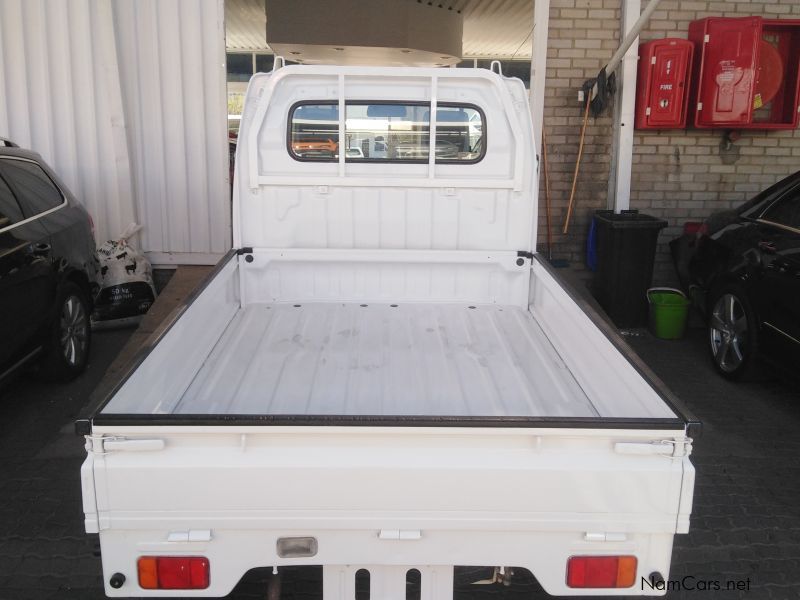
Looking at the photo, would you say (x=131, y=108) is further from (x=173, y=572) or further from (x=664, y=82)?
(x=173, y=572)

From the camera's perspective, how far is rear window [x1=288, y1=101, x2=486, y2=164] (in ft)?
14.4

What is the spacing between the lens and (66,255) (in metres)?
5.61

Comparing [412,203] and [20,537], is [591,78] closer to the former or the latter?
[412,203]

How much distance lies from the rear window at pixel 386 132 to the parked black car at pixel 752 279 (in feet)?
8.00

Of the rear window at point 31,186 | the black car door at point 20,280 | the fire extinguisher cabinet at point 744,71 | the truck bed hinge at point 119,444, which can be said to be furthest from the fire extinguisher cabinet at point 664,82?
the truck bed hinge at point 119,444

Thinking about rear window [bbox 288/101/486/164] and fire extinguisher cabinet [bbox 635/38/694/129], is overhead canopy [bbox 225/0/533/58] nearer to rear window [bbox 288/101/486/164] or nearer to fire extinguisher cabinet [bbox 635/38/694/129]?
fire extinguisher cabinet [bbox 635/38/694/129]

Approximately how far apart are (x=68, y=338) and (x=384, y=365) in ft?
10.7

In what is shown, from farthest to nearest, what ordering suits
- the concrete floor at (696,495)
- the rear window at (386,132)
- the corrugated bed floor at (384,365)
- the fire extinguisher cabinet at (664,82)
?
the fire extinguisher cabinet at (664,82), the rear window at (386,132), the concrete floor at (696,495), the corrugated bed floor at (384,365)

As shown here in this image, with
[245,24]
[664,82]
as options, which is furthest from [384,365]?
[245,24]

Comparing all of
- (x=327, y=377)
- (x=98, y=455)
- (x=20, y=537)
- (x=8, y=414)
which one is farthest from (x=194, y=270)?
(x=98, y=455)

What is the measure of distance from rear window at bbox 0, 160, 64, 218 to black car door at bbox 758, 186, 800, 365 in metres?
5.17

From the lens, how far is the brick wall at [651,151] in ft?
24.8

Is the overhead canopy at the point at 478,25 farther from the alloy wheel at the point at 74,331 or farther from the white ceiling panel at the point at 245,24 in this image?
the alloy wheel at the point at 74,331

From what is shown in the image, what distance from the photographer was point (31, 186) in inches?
215
